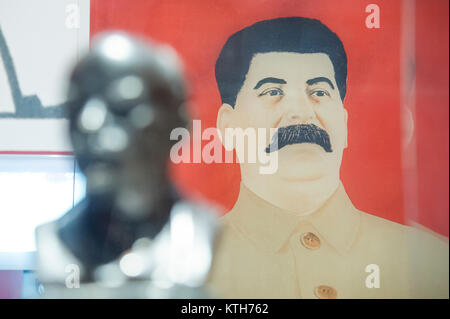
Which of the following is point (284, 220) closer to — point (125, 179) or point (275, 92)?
point (275, 92)

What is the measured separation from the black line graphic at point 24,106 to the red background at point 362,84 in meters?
0.43

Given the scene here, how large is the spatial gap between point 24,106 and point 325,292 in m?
1.72

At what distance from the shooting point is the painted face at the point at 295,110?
2.14 m

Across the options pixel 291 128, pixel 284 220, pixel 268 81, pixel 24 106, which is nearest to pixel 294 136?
pixel 291 128

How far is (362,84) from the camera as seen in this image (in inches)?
85.1

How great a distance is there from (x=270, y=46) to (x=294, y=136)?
457mm

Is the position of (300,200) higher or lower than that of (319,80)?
lower

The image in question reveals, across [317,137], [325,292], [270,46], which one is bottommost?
[325,292]

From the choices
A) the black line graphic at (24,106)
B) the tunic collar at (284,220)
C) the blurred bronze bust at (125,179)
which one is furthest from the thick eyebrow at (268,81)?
the black line graphic at (24,106)

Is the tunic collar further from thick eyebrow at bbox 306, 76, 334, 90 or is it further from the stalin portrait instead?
thick eyebrow at bbox 306, 76, 334, 90

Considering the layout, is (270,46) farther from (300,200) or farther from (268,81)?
(300,200)

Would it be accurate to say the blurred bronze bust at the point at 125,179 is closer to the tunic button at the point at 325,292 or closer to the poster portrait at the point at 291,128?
the poster portrait at the point at 291,128

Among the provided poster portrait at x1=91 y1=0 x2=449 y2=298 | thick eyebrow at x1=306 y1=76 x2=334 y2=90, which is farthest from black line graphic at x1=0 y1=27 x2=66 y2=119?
thick eyebrow at x1=306 y1=76 x2=334 y2=90
